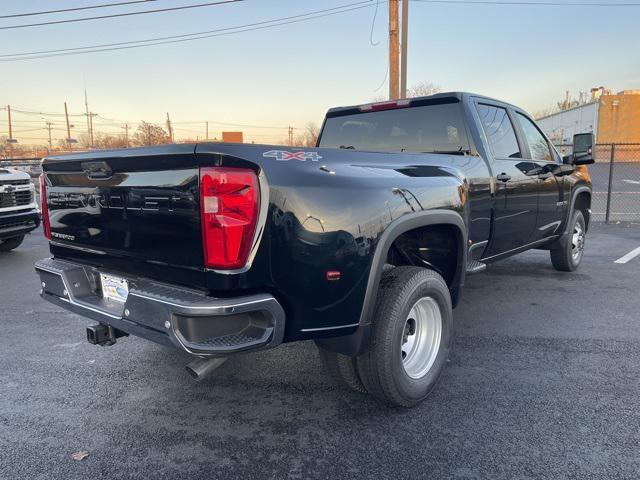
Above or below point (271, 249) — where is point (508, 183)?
above

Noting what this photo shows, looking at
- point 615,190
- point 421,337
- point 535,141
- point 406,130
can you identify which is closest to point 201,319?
point 421,337

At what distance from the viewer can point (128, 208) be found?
2.50m

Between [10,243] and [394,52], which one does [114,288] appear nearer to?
[10,243]

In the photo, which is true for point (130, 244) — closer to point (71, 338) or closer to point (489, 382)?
point (71, 338)

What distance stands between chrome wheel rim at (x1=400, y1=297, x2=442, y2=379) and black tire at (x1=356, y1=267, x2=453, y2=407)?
0.14 feet

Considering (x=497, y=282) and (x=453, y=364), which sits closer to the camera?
(x=453, y=364)

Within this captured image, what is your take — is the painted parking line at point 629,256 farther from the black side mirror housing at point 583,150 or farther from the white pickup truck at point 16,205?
the white pickup truck at point 16,205

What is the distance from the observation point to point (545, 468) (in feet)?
7.57

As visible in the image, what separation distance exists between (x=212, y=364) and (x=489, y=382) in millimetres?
1876

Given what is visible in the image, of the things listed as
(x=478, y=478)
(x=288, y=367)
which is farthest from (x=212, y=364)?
(x=478, y=478)

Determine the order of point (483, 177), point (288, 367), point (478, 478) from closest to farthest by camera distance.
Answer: point (478, 478), point (288, 367), point (483, 177)

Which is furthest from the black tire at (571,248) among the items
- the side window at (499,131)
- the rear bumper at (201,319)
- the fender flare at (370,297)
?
the rear bumper at (201,319)

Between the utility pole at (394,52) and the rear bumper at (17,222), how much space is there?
31.3 ft

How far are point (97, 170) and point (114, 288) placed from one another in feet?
2.17
